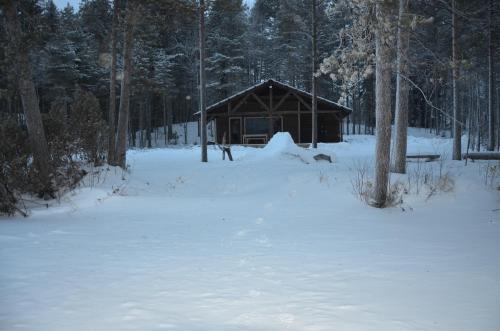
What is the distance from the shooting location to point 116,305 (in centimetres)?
375

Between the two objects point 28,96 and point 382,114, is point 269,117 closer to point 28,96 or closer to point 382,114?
point 382,114

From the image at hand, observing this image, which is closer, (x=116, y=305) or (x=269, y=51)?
(x=116, y=305)

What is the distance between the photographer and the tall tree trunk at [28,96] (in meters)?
9.48

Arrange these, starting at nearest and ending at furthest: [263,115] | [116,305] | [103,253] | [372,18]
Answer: [116,305]
[103,253]
[372,18]
[263,115]

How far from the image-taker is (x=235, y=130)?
106 ft

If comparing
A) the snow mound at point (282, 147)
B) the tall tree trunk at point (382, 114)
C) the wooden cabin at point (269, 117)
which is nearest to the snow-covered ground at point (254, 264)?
the tall tree trunk at point (382, 114)

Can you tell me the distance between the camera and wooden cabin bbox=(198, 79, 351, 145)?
30.1 metres

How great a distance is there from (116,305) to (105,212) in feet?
18.6

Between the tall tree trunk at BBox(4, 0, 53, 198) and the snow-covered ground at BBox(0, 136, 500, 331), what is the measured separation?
32.8 inches

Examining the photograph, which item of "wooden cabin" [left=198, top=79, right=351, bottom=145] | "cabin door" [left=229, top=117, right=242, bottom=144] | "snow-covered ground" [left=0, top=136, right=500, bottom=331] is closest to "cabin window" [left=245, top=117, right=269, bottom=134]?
"wooden cabin" [left=198, top=79, right=351, bottom=145]

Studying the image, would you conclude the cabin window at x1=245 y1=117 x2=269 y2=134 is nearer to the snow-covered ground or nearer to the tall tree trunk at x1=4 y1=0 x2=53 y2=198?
the snow-covered ground

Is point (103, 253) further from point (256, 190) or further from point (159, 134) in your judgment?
point (159, 134)

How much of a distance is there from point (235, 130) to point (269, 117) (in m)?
3.26

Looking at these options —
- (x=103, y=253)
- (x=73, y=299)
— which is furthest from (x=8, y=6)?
(x=73, y=299)
